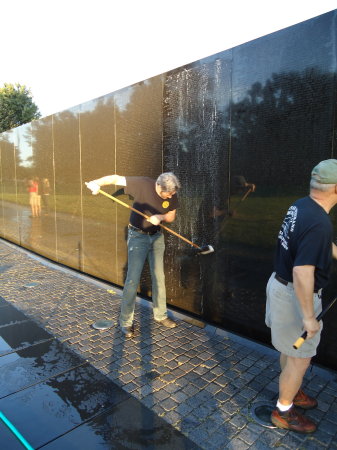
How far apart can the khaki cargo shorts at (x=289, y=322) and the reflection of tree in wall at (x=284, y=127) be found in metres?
1.36

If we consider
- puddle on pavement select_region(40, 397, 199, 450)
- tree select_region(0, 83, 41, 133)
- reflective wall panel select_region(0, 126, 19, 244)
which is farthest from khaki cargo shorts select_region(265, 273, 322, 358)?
tree select_region(0, 83, 41, 133)

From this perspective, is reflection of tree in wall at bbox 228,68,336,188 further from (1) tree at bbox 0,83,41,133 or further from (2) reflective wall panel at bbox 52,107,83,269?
(1) tree at bbox 0,83,41,133

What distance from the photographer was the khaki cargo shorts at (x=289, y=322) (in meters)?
2.37

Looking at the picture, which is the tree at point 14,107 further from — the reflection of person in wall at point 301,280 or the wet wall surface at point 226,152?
the reflection of person in wall at point 301,280

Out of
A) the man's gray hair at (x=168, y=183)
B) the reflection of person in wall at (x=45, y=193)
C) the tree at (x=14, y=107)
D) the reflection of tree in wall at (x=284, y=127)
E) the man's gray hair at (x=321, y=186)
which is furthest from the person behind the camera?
the tree at (x=14, y=107)

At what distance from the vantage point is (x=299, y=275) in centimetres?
213

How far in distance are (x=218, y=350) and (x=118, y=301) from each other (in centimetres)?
196

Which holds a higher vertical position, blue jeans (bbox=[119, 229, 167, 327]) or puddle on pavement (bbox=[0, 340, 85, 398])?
blue jeans (bbox=[119, 229, 167, 327])

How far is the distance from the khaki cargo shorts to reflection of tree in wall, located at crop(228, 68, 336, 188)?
4.47ft

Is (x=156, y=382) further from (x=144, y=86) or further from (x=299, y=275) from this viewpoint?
(x=144, y=86)

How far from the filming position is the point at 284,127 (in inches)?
134

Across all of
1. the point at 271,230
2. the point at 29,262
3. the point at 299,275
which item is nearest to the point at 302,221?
the point at 299,275

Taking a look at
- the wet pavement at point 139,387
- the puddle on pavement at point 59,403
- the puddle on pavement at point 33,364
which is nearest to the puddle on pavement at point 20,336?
the wet pavement at point 139,387

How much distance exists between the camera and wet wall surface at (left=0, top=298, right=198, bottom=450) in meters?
2.34
